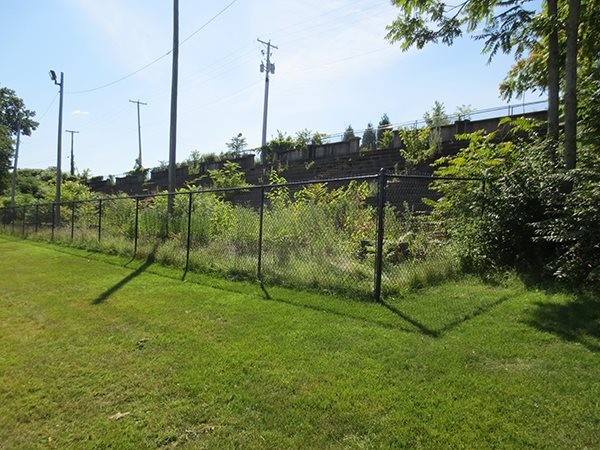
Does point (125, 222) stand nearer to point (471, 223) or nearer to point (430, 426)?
point (471, 223)

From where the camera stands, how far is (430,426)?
2.71 m

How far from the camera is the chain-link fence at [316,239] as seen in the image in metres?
6.62

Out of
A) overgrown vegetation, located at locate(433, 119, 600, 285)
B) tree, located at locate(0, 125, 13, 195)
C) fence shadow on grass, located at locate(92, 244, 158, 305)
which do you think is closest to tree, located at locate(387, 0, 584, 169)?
overgrown vegetation, located at locate(433, 119, 600, 285)

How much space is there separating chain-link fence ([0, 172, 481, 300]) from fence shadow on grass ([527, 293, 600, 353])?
191cm

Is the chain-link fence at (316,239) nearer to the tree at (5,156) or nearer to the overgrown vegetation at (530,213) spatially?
the overgrown vegetation at (530,213)

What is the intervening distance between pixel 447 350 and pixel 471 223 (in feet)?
12.4

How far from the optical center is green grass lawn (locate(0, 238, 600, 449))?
2711 millimetres

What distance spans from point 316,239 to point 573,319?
461 cm

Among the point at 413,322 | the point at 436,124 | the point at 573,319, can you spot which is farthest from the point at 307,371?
the point at 436,124

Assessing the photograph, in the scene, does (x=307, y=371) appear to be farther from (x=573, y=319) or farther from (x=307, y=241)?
(x=307, y=241)

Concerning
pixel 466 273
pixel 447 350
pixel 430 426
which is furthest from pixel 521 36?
pixel 430 426

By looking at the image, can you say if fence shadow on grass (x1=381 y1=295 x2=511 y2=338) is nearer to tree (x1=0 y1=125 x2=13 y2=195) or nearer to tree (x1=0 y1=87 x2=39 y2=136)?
tree (x1=0 y1=125 x2=13 y2=195)

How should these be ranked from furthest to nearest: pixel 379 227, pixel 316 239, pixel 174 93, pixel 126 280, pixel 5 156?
pixel 5 156
pixel 174 93
pixel 316 239
pixel 126 280
pixel 379 227

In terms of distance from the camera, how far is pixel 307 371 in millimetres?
3607
